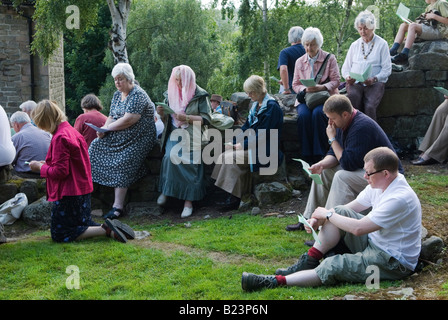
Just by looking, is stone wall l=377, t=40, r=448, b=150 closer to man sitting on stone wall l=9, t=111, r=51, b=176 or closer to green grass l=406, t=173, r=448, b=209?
green grass l=406, t=173, r=448, b=209

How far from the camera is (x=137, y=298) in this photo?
Answer: 4.48 meters

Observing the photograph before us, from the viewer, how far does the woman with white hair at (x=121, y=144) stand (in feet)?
24.5

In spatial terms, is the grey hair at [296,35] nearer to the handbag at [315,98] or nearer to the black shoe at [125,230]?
the handbag at [315,98]

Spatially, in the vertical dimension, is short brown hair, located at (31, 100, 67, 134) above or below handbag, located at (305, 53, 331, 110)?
below

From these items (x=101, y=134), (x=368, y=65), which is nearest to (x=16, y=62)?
(x=101, y=134)

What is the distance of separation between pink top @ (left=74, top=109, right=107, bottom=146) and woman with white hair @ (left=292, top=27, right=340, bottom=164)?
2.79 meters

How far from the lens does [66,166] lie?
5824 millimetres

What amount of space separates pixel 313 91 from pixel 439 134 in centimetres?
219

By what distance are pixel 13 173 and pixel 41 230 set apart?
1275 millimetres

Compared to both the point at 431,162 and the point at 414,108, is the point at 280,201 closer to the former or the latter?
the point at 431,162

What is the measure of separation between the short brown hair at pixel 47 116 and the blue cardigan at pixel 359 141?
9.77 feet

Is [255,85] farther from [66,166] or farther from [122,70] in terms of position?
[66,166]

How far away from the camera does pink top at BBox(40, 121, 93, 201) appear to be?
5797mm

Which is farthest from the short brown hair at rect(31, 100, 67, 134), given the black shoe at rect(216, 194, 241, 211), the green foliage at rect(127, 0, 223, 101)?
the green foliage at rect(127, 0, 223, 101)
